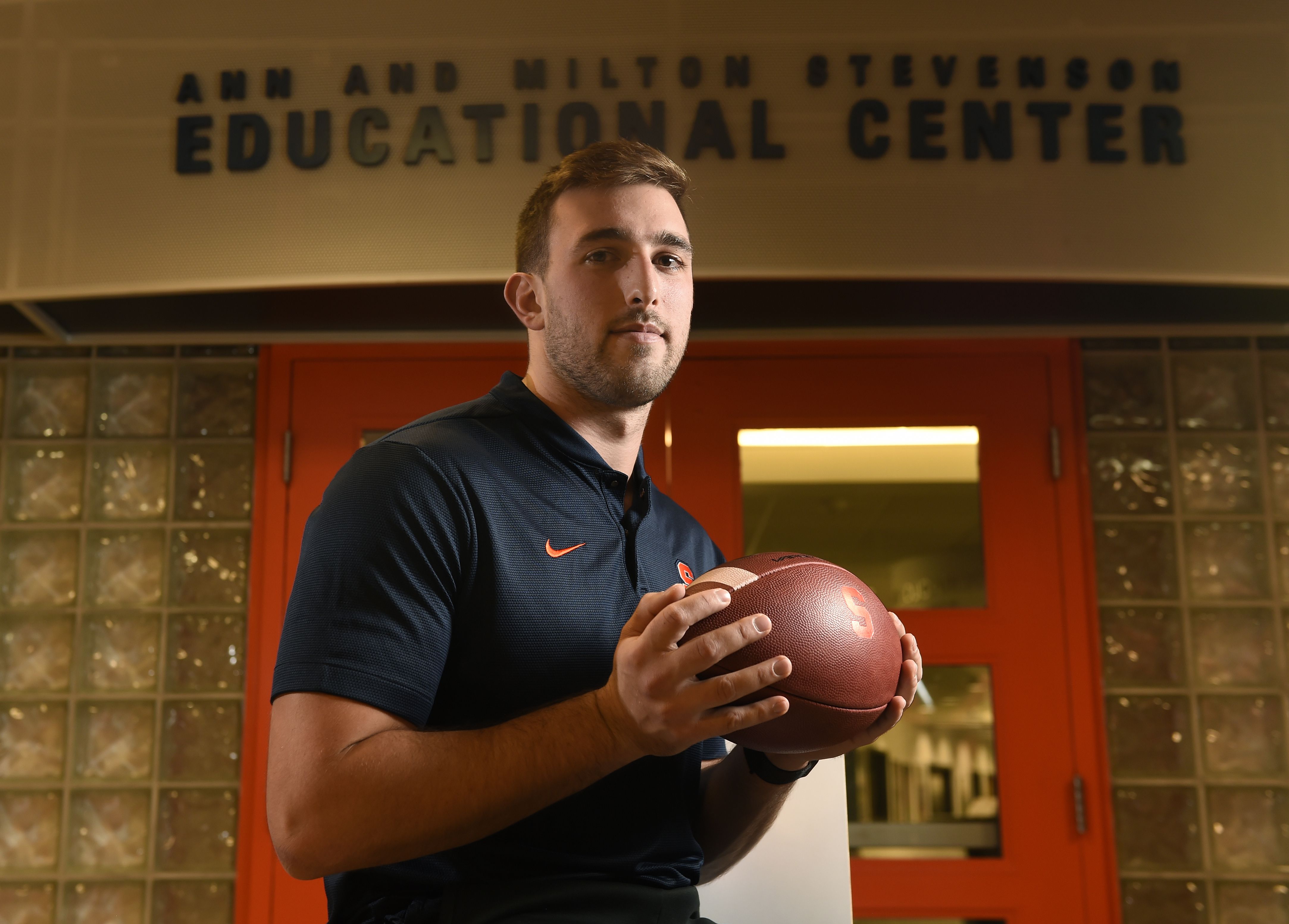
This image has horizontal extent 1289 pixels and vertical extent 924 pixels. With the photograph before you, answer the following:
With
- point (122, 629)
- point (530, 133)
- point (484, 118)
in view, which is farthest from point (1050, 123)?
point (122, 629)

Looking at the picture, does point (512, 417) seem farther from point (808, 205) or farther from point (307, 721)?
point (808, 205)

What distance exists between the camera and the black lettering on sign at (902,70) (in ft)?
7.28

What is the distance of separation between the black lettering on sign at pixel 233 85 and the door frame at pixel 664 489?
616 mm

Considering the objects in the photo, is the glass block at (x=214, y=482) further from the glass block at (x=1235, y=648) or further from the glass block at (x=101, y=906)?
the glass block at (x=1235, y=648)

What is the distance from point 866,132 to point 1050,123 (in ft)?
1.34

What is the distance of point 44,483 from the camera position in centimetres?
251

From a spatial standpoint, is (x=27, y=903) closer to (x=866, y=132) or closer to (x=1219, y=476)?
(x=866, y=132)

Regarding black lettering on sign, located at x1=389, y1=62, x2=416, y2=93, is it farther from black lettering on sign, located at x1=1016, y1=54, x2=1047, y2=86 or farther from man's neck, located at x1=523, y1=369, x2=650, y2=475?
black lettering on sign, located at x1=1016, y1=54, x2=1047, y2=86

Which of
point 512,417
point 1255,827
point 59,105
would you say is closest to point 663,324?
point 512,417

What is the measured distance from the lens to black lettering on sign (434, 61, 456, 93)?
7.25 feet

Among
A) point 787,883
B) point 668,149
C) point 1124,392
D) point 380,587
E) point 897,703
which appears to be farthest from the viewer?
point 1124,392

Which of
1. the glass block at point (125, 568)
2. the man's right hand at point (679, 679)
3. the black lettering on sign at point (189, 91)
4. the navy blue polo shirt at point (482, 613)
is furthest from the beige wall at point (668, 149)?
the man's right hand at point (679, 679)

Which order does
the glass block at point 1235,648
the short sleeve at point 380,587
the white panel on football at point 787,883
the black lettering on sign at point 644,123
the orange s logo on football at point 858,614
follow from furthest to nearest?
the glass block at point 1235,648
the black lettering on sign at point 644,123
the white panel on football at point 787,883
the orange s logo on football at point 858,614
the short sleeve at point 380,587

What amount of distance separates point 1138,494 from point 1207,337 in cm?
45
